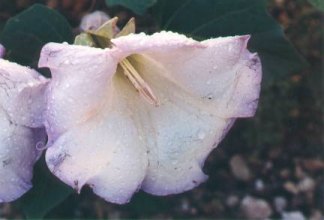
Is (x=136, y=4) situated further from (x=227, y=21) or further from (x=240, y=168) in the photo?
(x=240, y=168)

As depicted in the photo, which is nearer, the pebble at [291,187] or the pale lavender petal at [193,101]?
the pale lavender petal at [193,101]

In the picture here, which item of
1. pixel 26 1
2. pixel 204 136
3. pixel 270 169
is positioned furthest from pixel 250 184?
pixel 204 136

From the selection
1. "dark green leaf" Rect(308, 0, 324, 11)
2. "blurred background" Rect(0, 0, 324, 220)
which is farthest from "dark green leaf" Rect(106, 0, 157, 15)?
"blurred background" Rect(0, 0, 324, 220)

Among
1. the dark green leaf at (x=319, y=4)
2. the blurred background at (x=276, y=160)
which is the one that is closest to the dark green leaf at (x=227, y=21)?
the dark green leaf at (x=319, y=4)

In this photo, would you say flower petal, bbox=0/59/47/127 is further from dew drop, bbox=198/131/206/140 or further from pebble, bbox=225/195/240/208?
pebble, bbox=225/195/240/208

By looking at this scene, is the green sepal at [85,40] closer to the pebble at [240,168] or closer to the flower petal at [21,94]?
the flower petal at [21,94]

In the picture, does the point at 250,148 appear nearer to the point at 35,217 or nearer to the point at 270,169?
the point at 270,169

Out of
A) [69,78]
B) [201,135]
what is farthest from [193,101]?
[69,78]
